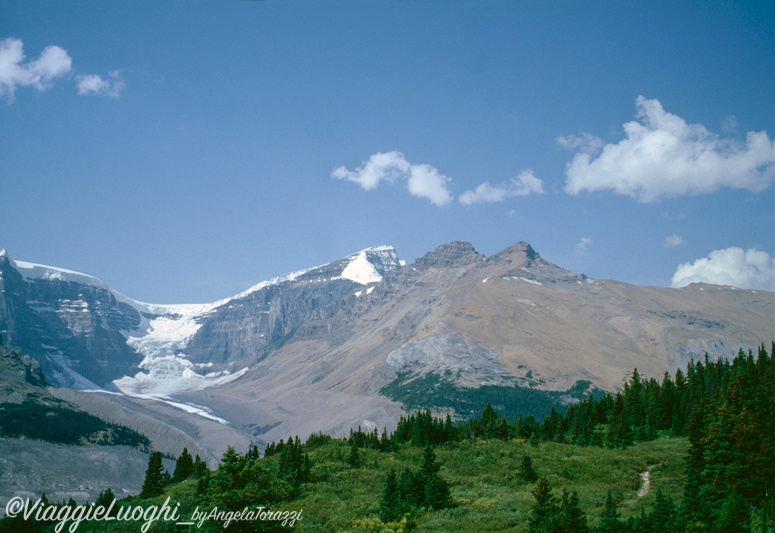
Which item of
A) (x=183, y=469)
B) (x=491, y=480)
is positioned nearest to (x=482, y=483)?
(x=491, y=480)

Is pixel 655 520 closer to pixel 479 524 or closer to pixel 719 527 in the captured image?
pixel 719 527

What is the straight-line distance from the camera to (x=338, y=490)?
66.6 meters

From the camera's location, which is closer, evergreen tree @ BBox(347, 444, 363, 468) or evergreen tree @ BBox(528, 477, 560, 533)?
evergreen tree @ BBox(528, 477, 560, 533)

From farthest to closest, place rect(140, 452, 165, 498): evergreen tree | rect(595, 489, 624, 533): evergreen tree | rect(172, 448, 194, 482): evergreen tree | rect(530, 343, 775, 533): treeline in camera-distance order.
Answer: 1. rect(172, 448, 194, 482): evergreen tree
2. rect(140, 452, 165, 498): evergreen tree
3. rect(530, 343, 775, 533): treeline
4. rect(595, 489, 624, 533): evergreen tree

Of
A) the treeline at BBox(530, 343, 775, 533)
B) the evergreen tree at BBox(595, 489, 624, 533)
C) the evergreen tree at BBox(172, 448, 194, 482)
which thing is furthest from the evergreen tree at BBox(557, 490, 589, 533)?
the evergreen tree at BBox(172, 448, 194, 482)

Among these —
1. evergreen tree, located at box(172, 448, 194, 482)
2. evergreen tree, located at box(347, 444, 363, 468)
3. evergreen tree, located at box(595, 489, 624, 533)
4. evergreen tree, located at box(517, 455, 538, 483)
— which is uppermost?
evergreen tree, located at box(595, 489, 624, 533)

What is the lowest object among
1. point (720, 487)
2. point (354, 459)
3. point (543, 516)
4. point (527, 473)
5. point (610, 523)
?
point (354, 459)

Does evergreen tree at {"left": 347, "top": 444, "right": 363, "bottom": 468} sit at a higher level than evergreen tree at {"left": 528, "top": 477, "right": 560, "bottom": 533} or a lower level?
lower

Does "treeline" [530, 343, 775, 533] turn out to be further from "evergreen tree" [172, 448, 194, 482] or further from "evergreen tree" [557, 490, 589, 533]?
"evergreen tree" [172, 448, 194, 482]

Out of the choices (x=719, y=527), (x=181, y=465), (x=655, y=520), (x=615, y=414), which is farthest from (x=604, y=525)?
(x=181, y=465)

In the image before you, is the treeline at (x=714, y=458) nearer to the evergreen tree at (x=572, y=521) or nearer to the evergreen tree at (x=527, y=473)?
the evergreen tree at (x=572, y=521)

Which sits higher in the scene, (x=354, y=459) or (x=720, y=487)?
(x=720, y=487)

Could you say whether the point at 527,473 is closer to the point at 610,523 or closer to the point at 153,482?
the point at 610,523

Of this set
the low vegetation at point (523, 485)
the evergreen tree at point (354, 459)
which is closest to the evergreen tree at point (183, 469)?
the low vegetation at point (523, 485)
